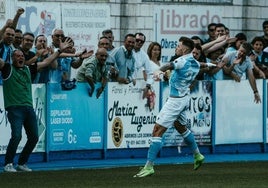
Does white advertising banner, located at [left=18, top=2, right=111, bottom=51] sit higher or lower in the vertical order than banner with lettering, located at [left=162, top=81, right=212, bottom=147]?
higher

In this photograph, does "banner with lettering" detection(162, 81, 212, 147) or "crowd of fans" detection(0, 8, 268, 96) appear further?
"banner with lettering" detection(162, 81, 212, 147)

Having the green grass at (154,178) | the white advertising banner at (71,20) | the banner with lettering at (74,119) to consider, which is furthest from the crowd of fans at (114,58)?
the white advertising banner at (71,20)

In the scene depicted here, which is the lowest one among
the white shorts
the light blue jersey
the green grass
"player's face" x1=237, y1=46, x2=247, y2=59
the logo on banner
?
the green grass

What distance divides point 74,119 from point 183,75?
3630 millimetres

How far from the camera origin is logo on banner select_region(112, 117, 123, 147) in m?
24.8

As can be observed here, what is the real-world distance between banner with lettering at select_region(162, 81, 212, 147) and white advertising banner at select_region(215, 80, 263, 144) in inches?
8.0

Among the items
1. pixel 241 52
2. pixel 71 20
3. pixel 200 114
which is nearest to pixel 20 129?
pixel 200 114

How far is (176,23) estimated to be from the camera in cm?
3391

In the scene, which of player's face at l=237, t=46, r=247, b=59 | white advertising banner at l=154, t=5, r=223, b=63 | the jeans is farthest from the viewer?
white advertising banner at l=154, t=5, r=223, b=63

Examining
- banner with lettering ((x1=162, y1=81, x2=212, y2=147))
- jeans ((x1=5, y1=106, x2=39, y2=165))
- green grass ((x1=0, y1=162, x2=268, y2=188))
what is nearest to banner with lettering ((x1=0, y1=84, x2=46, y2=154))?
jeans ((x1=5, y1=106, x2=39, y2=165))

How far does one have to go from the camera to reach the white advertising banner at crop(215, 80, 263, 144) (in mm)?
26500

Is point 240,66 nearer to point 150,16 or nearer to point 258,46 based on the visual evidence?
point 258,46

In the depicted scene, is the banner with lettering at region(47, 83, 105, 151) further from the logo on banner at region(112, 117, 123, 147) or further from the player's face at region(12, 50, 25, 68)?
the player's face at region(12, 50, 25, 68)

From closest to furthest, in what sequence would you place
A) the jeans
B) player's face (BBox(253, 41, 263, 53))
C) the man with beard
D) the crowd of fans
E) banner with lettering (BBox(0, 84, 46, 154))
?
the jeans
banner with lettering (BBox(0, 84, 46, 154))
the crowd of fans
the man with beard
player's face (BBox(253, 41, 263, 53))
